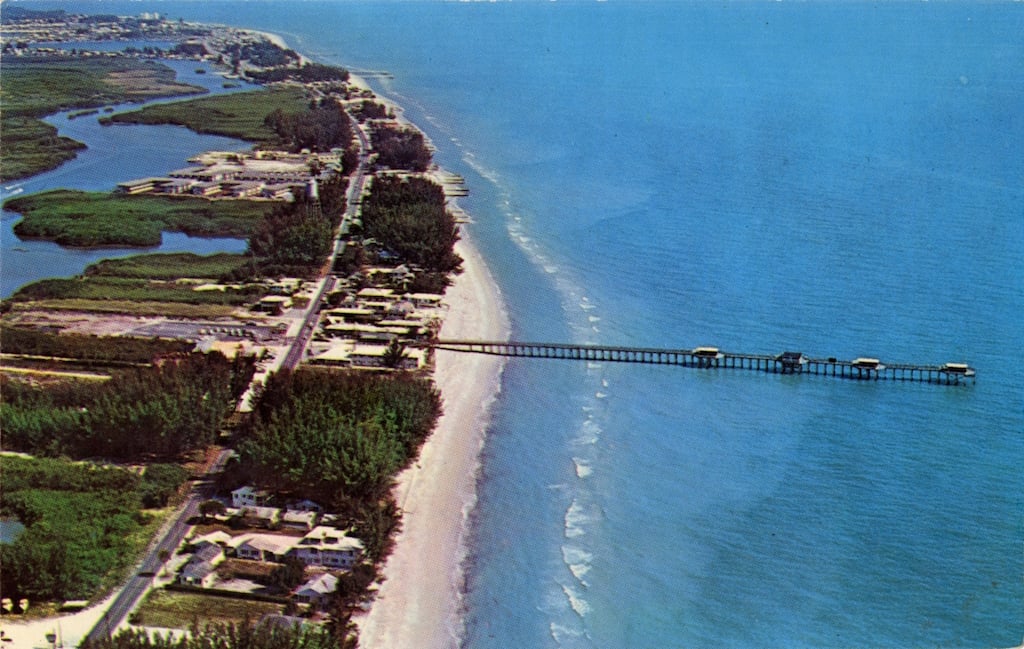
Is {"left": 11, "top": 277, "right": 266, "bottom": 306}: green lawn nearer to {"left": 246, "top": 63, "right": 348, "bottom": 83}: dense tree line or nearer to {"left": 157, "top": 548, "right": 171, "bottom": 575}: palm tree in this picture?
{"left": 157, "top": 548, "right": 171, "bottom": 575}: palm tree

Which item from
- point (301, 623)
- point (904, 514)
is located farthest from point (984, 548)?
point (301, 623)

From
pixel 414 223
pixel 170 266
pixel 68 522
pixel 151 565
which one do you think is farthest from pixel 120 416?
pixel 414 223

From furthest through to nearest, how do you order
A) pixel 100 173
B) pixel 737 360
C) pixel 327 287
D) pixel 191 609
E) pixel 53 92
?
pixel 53 92 < pixel 100 173 < pixel 327 287 < pixel 737 360 < pixel 191 609

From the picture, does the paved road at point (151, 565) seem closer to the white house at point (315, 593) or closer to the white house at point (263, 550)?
the white house at point (263, 550)

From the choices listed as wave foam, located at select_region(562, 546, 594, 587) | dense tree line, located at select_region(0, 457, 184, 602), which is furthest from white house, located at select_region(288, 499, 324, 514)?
wave foam, located at select_region(562, 546, 594, 587)

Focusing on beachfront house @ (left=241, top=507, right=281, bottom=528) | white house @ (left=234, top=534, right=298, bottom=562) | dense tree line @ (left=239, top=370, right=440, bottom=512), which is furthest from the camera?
dense tree line @ (left=239, top=370, right=440, bottom=512)

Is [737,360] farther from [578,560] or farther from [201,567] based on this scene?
[201,567]
